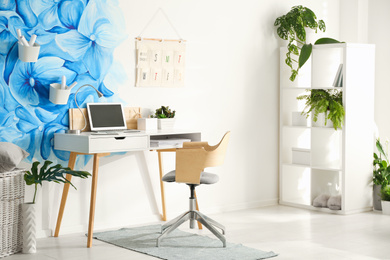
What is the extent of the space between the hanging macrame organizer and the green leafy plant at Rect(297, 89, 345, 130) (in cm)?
128

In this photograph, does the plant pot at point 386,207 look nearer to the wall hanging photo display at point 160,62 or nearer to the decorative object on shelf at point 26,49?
the wall hanging photo display at point 160,62

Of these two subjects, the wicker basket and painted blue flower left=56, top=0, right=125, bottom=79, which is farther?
painted blue flower left=56, top=0, right=125, bottom=79

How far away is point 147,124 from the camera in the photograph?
4.99 meters

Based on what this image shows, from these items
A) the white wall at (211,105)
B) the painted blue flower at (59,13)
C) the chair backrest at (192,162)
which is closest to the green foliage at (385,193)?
the white wall at (211,105)

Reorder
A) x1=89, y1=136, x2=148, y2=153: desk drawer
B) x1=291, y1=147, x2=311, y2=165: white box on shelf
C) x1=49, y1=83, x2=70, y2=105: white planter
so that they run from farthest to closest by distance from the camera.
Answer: x1=291, y1=147, x2=311, y2=165: white box on shelf < x1=49, y1=83, x2=70, y2=105: white planter < x1=89, y1=136, x2=148, y2=153: desk drawer

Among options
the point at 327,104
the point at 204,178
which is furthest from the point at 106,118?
the point at 327,104

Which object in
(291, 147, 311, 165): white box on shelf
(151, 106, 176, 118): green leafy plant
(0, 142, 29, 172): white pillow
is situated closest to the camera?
(0, 142, 29, 172): white pillow

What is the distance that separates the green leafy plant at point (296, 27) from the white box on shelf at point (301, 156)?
2.31 feet

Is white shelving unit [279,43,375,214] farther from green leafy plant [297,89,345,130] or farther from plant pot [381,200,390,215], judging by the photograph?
plant pot [381,200,390,215]

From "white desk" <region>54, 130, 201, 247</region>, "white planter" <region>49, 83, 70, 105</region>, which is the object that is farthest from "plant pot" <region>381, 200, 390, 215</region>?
"white planter" <region>49, 83, 70, 105</region>

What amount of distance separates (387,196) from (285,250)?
1812 mm

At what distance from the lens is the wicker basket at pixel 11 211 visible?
13.3 feet

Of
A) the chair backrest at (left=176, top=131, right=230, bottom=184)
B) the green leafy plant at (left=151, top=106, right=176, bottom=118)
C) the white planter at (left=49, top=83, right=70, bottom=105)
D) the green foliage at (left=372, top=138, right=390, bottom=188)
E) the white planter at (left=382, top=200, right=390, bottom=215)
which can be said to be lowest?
the white planter at (left=382, top=200, right=390, bottom=215)

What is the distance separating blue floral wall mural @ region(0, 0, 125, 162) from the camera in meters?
4.45
